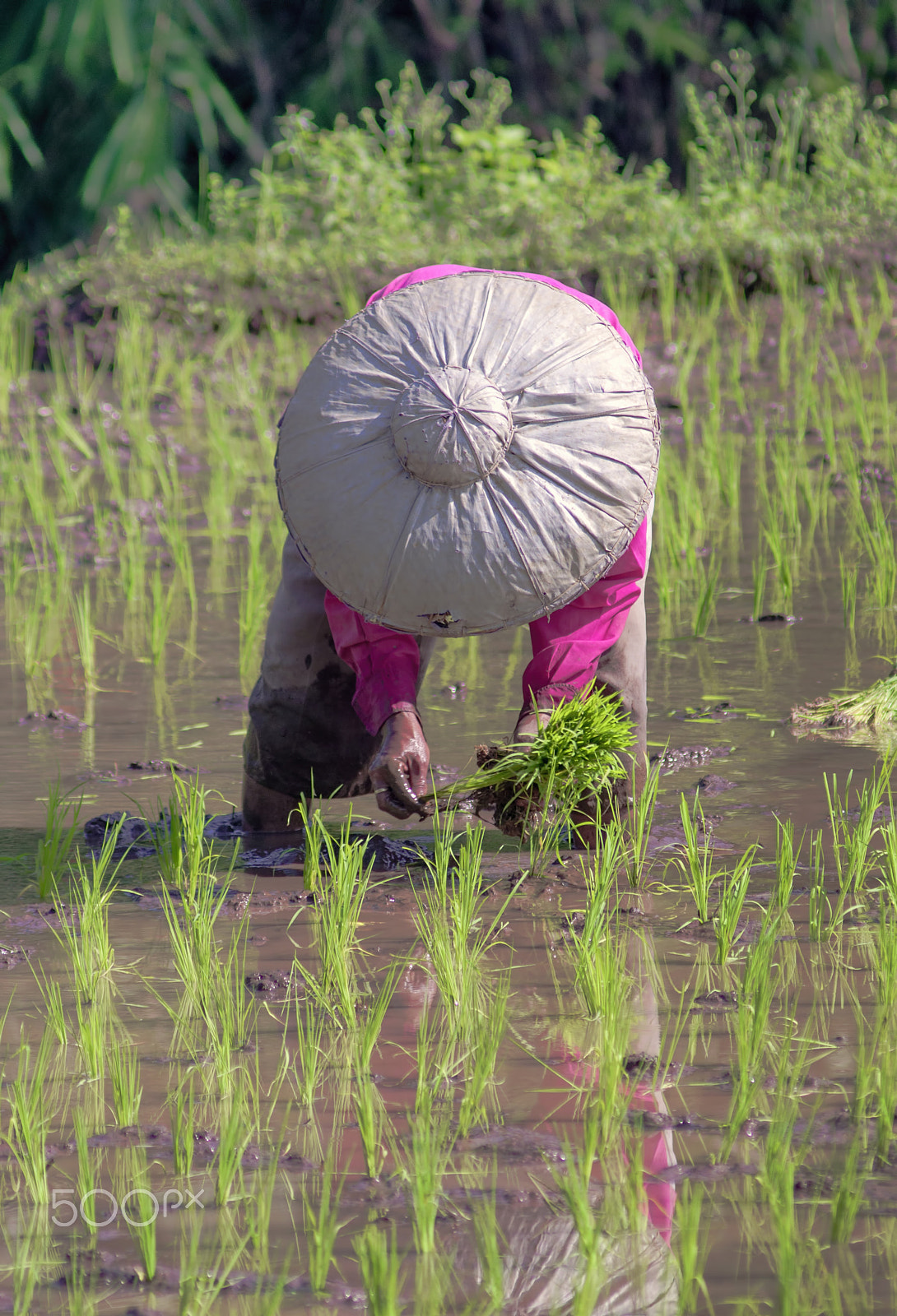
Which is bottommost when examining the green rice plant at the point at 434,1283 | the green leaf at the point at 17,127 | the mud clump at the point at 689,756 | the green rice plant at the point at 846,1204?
the green rice plant at the point at 434,1283

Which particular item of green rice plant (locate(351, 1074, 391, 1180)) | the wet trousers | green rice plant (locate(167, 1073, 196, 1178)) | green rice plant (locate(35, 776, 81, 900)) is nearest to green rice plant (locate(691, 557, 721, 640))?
the wet trousers

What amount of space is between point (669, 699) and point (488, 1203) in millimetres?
2185

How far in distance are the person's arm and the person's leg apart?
167mm

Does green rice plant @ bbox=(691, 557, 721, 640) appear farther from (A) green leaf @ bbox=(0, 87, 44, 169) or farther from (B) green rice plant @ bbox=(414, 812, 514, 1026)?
(A) green leaf @ bbox=(0, 87, 44, 169)

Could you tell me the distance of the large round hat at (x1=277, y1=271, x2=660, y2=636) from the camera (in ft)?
8.13

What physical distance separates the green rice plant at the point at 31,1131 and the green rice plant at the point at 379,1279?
0.41 m

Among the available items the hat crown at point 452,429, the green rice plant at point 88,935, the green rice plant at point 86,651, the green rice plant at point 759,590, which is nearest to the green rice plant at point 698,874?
the hat crown at point 452,429

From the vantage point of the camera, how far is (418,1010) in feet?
7.99

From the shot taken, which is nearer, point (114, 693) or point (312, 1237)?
point (312, 1237)

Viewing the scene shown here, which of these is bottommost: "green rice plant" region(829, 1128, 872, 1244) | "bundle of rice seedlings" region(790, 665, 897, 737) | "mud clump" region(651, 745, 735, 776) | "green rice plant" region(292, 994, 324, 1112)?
"green rice plant" region(829, 1128, 872, 1244)

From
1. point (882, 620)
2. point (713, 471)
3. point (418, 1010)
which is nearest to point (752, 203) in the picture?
point (713, 471)

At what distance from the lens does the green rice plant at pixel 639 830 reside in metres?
2.86

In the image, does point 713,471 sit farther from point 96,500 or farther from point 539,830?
point 539,830

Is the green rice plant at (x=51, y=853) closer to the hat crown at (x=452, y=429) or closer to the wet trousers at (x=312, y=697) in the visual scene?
the wet trousers at (x=312, y=697)
